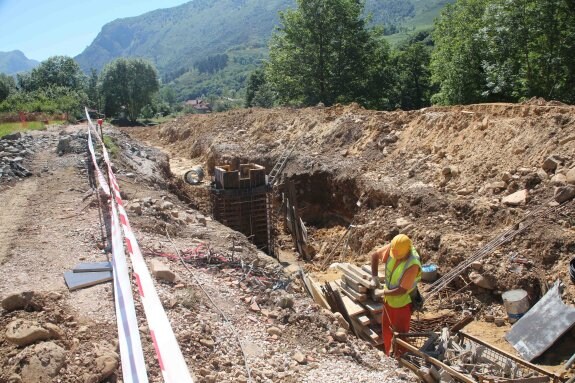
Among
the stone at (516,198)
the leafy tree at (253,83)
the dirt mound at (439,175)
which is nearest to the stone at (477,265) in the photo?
the dirt mound at (439,175)

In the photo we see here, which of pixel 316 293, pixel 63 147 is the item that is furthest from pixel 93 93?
pixel 316 293

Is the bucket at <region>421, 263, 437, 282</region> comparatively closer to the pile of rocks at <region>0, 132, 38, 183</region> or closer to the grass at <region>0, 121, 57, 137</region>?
the pile of rocks at <region>0, 132, 38, 183</region>

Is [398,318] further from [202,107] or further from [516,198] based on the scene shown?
[202,107]

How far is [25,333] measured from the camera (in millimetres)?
4152

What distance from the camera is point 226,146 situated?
20.2 m

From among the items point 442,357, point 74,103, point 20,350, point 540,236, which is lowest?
point 442,357

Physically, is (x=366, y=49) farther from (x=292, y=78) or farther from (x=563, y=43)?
(x=563, y=43)

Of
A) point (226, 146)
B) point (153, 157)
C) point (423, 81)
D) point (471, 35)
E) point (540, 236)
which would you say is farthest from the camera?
point (423, 81)

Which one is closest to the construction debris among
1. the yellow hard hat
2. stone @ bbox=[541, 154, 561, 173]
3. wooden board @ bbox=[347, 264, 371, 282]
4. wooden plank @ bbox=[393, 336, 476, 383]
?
wooden plank @ bbox=[393, 336, 476, 383]

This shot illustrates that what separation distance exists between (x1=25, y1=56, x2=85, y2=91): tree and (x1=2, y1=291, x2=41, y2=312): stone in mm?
54326

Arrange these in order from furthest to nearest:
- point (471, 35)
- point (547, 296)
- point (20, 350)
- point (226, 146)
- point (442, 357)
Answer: point (471, 35) → point (226, 146) → point (547, 296) → point (442, 357) → point (20, 350)

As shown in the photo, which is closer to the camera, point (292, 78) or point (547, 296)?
point (547, 296)

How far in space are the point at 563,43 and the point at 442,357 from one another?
1596 centimetres

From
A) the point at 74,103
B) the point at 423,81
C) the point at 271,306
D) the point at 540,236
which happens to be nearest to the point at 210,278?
the point at 271,306
